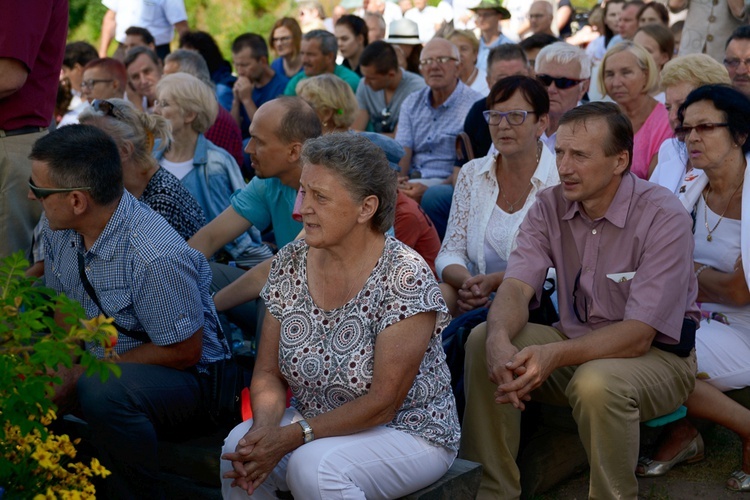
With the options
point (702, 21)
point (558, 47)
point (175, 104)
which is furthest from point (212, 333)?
point (702, 21)

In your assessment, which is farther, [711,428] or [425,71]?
[425,71]

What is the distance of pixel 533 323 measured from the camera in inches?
150

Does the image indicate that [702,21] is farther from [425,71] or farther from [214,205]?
[214,205]

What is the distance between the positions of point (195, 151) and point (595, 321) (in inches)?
123

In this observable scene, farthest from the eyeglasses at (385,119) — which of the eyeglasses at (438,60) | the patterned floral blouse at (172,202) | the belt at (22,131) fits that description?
the belt at (22,131)

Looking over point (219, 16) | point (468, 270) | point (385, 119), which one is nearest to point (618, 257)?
point (468, 270)

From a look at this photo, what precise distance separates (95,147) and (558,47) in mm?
3574

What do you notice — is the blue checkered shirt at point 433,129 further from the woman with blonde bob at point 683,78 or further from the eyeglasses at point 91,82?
the eyeglasses at point 91,82

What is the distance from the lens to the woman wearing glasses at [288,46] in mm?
10320

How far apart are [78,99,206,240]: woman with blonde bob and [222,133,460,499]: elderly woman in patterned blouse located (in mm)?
1524

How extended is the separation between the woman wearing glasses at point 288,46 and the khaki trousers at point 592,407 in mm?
7172

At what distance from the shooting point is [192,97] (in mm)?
5953

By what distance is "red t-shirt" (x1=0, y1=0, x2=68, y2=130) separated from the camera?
3.88 m

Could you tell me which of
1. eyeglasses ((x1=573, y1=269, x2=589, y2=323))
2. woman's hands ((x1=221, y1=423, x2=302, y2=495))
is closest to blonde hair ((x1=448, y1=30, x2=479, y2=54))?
eyeglasses ((x1=573, y1=269, x2=589, y2=323))
